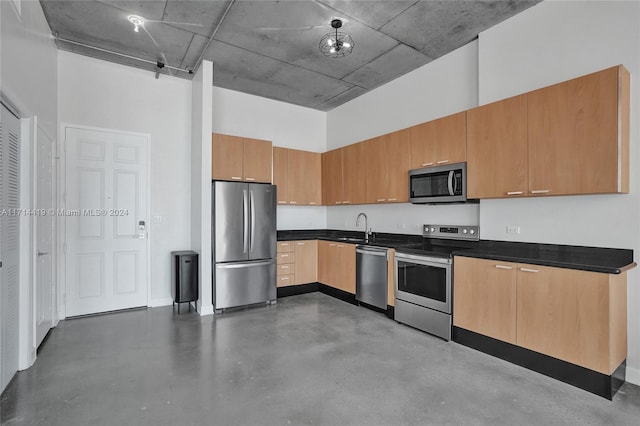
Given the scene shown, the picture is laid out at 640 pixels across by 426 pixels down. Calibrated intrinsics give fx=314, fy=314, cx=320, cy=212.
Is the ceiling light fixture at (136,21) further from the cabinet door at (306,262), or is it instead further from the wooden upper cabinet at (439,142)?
the cabinet door at (306,262)

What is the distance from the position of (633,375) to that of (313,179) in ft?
14.7

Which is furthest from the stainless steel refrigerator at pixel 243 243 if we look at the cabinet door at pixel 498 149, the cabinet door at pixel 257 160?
the cabinet door at pixel 498 149

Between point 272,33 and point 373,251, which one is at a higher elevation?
point 272,33

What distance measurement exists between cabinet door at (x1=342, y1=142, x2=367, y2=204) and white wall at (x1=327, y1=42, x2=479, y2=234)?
14.8 inches

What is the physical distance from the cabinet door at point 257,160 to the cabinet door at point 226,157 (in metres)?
0.09

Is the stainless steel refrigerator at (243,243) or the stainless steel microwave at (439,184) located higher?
the stainless steel microwave at (439,184)

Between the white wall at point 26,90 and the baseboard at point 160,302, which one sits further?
the baseboard at point 160,302

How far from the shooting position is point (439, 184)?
3668 mm

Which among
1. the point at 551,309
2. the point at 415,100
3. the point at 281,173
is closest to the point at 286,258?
the point at 281,173

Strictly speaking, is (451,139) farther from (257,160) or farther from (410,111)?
(257,160)

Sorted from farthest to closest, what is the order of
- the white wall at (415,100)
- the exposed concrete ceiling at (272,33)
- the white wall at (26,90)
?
the white wall at (415,100), the exposed concrete ceiling at (272,33), the white wall at (26,90)

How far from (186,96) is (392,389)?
463cm

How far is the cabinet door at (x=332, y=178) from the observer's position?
5.28m

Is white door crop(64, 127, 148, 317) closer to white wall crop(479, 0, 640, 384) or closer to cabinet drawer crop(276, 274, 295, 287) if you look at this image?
cabinet drawer crop(276, 274, 295, 287)
